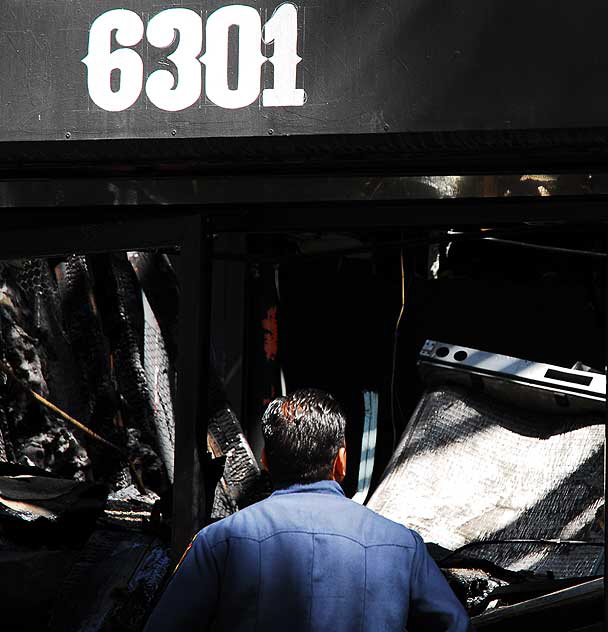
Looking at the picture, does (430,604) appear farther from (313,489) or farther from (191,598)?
(191,598)

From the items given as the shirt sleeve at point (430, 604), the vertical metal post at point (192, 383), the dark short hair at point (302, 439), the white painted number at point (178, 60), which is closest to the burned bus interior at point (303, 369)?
the vertical metal post at point (192, 383)

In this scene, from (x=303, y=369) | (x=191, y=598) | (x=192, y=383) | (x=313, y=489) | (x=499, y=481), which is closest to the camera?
(x=191, y=598)

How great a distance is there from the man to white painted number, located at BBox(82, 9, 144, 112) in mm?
947

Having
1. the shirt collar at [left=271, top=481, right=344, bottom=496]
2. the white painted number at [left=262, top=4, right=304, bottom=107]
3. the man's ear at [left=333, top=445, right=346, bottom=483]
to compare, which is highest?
the white painted number at [left=262, top=4, right=304, bottom=107]

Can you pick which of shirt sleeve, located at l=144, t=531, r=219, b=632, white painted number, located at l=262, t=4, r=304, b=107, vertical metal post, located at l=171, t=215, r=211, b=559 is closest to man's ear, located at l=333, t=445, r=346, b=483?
shirt sleeve, located at l=144, t=531, r=219, b=632

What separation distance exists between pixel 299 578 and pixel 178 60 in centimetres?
118

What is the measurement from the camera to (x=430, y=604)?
89.1 inches

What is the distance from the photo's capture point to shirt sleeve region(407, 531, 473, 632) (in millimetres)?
2254

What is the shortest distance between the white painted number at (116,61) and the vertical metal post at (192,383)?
398 mm

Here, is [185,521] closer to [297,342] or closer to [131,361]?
[131,361]

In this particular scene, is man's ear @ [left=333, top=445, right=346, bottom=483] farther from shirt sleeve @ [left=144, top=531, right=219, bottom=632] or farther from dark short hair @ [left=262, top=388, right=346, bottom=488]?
shirt sleeve @ [left=144, top=531, right=219, bottom=632]


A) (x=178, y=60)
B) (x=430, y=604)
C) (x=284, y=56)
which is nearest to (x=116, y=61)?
(x=178, y=60)

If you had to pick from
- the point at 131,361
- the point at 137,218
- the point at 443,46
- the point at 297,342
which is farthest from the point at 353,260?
the point at 443,46

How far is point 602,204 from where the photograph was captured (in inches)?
107
